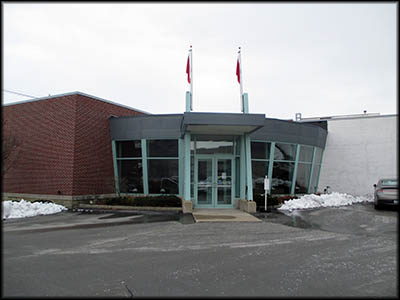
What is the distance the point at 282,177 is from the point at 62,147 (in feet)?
44.2

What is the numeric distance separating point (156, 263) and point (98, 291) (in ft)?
5.88

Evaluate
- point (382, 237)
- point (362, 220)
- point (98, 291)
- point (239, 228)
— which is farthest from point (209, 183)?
point (98, 291)

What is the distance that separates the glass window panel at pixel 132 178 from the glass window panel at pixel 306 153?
1071 centimetres

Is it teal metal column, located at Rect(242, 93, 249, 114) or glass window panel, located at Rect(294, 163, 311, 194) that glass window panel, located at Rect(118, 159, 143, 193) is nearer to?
teal metal column, located at Rect(242, 93, 249, 114)

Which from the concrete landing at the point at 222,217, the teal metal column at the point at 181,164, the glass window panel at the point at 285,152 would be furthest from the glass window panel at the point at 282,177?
the concrete landing at the point at 222,217

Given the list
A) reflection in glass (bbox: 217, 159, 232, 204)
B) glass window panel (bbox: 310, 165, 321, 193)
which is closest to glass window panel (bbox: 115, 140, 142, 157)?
reflection in glass (bbox: 217, 159, 232, 204)

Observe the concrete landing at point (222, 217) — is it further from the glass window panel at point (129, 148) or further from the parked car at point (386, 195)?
the parked car at point (386, 195)

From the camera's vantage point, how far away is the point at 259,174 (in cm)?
2017

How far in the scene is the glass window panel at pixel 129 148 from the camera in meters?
20.2

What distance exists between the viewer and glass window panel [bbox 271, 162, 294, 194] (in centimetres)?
2086

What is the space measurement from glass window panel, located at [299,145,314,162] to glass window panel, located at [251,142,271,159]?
2.97 meters

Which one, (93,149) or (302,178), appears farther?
(302,178)

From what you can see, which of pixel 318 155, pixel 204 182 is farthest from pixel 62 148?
pixel 318 155

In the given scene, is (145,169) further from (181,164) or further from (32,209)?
(32,209)
